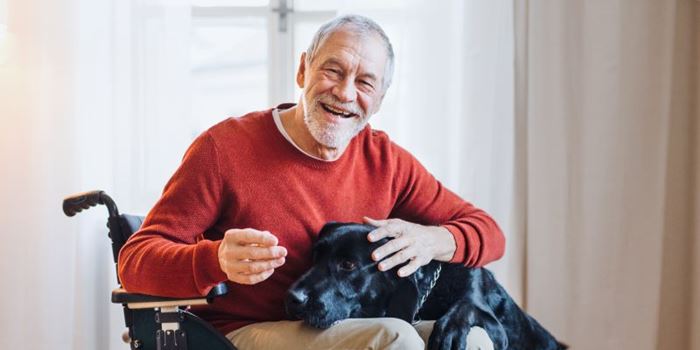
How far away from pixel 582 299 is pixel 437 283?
1178mm

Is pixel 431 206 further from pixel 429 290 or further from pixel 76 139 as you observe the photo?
pixel 76 139

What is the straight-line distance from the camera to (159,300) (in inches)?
55.1

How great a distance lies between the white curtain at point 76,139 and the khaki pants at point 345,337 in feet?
4.27

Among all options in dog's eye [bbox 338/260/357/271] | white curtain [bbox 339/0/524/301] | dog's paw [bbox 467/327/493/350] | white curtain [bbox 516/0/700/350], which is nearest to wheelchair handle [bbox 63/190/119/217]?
dog's eye [bbox 338/260/357/271]

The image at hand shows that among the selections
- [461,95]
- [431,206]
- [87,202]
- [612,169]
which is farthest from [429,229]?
[612,169]

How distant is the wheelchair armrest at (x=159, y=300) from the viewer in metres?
1.39

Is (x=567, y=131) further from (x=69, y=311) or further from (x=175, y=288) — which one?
(x=69, y=311)

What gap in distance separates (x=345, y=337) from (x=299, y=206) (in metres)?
0.32

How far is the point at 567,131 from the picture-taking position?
2.60 metres

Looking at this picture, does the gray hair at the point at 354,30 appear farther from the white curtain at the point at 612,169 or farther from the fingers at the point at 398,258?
the white curtain at the point at 612,169

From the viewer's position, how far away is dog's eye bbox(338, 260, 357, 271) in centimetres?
147

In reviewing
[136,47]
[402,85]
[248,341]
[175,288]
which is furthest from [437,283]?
[136,47]

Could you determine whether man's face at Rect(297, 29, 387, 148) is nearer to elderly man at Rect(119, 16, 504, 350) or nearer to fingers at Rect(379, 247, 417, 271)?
elderly man at Rect(119, 16, 504, 350)

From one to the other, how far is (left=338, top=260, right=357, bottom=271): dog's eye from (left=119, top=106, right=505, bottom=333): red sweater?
136mm
